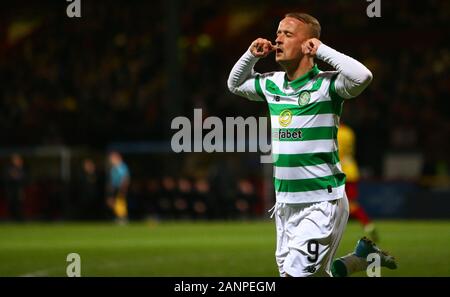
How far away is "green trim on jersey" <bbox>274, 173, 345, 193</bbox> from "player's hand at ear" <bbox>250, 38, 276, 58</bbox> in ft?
3.27

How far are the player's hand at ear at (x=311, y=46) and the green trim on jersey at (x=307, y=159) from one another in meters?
0.74

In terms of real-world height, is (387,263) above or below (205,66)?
below

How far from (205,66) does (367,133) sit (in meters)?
6.71

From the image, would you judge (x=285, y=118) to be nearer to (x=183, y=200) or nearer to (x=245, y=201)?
(x=245, y=201)

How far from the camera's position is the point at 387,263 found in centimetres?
847

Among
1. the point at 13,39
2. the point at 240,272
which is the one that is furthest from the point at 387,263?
the point at 13,39

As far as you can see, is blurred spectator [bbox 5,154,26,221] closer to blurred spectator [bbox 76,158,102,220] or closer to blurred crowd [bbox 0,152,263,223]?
blurred crowd [bbox 0,152,263,223]

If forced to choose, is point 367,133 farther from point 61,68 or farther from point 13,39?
point 13,39

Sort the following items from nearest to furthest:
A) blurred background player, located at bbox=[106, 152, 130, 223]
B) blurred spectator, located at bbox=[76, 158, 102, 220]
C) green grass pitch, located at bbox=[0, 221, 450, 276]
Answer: green grass pitch, located at bbox=[0, 221, 450, 276] < blurred background player, located at bbox=[106, 152, 130, 223] < blurred spectator, located at bbox=[76, 158, 102, 220]

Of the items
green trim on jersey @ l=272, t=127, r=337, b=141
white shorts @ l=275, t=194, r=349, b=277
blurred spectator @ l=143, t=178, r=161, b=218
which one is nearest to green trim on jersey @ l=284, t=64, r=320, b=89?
green trim on jersey @ l=272, t=127, r=337, b=141

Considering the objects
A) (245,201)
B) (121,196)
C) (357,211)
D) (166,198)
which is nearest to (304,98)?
(357,211)

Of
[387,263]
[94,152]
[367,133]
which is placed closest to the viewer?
[387,263]

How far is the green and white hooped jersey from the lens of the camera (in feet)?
24.7
